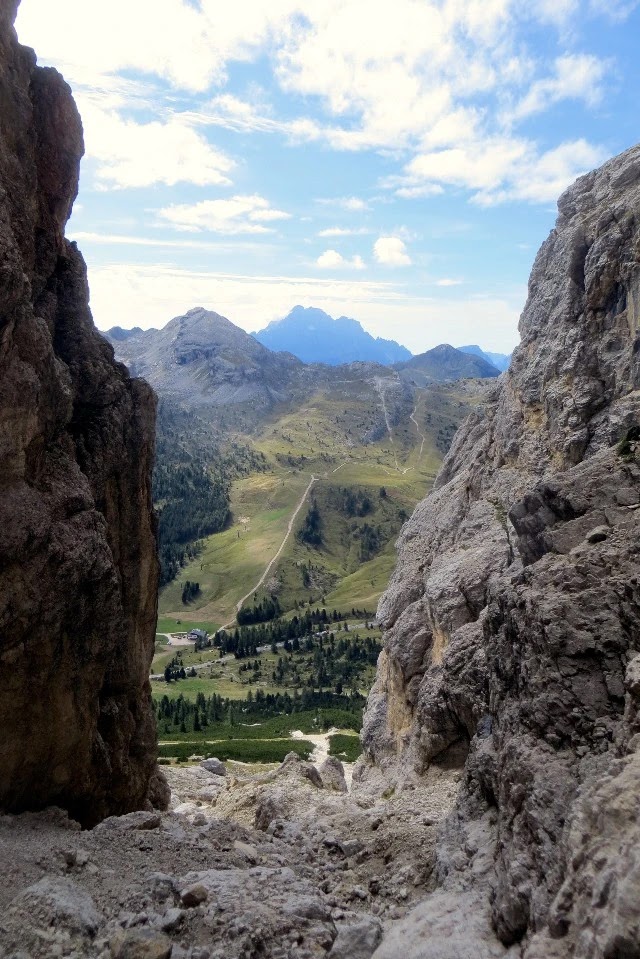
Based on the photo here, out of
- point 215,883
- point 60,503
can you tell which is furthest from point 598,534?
point 60,503

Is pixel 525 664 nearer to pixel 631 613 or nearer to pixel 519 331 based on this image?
pixel 631 613

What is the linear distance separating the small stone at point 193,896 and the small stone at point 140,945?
1421 mm

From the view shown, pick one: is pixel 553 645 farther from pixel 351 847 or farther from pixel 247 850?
pixel 247 850

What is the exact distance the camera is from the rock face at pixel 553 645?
12.5m

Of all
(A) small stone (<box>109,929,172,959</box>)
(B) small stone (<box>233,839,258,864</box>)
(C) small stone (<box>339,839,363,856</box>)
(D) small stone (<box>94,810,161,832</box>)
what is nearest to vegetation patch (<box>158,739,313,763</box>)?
(D) small stone (<box>94,810,161,832</box>)

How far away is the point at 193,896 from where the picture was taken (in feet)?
57.3

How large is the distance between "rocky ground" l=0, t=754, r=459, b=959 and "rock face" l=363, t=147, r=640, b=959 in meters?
2.49

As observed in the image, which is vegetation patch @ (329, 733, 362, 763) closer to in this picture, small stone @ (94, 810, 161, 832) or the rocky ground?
the rocky ground

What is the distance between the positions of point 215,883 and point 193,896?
3.31 ft

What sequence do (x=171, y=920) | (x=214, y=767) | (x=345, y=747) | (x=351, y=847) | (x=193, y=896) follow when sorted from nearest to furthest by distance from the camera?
(x=171, y=920), (x=193, y=896), (x=351, y=847), (x=214, y=767), (x=345, y=747)

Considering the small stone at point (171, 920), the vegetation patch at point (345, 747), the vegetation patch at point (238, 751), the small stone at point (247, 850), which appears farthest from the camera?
the vegetation patch at point (345, 747)

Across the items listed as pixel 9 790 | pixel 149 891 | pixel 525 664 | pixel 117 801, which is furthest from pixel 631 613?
pixel 117 801

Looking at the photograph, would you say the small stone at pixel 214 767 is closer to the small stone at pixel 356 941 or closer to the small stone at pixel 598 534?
the small stone at pixel 356 941

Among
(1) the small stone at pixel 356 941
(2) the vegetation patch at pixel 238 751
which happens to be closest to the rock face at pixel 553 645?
(1) the small stone at pixel 356 941
